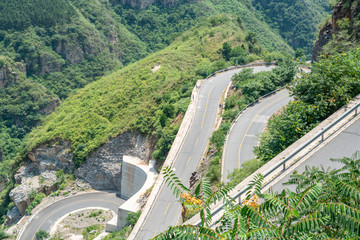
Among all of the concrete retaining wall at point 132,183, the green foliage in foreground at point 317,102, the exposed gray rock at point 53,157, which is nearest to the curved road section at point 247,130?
the green foliage in foreground at point 317,102

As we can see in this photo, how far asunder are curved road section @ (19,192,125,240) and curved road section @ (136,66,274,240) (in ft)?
44.0

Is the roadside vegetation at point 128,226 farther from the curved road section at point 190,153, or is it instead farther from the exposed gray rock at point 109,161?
the exposed gray rock at point 109,161

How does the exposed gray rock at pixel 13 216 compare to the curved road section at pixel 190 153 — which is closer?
the curved road section at pixel 190 153

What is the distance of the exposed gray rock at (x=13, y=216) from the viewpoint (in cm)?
4672

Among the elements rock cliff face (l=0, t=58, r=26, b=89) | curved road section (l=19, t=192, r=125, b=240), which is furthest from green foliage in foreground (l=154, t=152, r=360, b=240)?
rock cliff face (l=0, t=58, r=26, b=89)

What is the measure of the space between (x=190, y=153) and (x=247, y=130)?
18.3 ft

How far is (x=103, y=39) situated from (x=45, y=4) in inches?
774

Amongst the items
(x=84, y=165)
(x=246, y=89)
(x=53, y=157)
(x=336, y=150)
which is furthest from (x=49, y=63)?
(x=336, y=150)

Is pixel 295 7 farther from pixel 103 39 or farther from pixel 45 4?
pixel 45 4

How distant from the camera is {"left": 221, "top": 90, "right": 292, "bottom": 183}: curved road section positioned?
27.0 metres

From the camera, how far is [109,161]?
149 feet

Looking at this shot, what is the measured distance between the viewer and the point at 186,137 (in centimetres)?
3597

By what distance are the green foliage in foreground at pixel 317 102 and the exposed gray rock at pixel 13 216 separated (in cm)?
4144

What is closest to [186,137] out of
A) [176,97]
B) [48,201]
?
[176,97]
